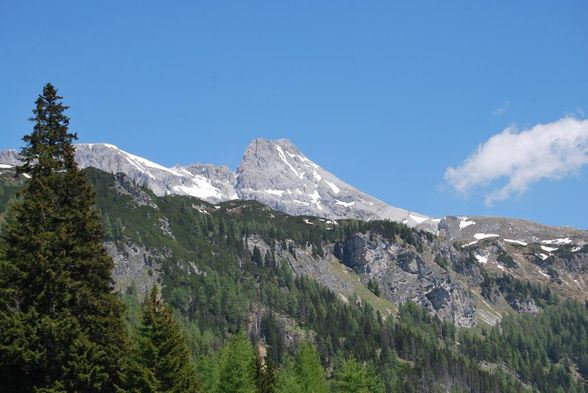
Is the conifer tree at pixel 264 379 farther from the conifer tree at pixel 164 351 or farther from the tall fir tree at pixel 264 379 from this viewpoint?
the conifer tree at pixel 164 351

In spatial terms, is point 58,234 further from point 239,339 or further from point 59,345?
point 239,339

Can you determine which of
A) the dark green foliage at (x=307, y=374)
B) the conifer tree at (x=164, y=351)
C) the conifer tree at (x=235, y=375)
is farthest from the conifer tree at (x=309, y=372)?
the conifer tree at (x=164, y=351)

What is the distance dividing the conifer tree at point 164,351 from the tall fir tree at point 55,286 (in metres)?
5.41

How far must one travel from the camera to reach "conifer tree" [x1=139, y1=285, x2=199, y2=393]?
1512 inches

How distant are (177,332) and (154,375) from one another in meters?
3.06

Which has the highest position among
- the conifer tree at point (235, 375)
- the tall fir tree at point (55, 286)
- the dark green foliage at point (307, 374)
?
the dark green foliage at point (307, 374)

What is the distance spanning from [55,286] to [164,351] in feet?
34.6

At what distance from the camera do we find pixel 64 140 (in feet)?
113

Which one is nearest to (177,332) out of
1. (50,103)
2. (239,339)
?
(50,103)

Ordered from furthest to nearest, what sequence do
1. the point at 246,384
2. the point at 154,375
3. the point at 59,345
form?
the point at 246,384
the point at 154,375
the point at 59,345

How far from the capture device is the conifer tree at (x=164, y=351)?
38406mm

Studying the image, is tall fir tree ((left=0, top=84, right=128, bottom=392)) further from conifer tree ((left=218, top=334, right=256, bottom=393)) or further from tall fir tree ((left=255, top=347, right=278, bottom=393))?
tall fir tree ((left=255, top=347, right=278, bottom=393))

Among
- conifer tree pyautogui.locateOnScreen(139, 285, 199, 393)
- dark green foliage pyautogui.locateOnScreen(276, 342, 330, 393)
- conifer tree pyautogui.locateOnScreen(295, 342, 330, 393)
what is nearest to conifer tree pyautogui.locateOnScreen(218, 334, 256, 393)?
dark green foliage pyautogui.locateOnScreen(276, 342, 330, 393)

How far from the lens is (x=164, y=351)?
3903cm
